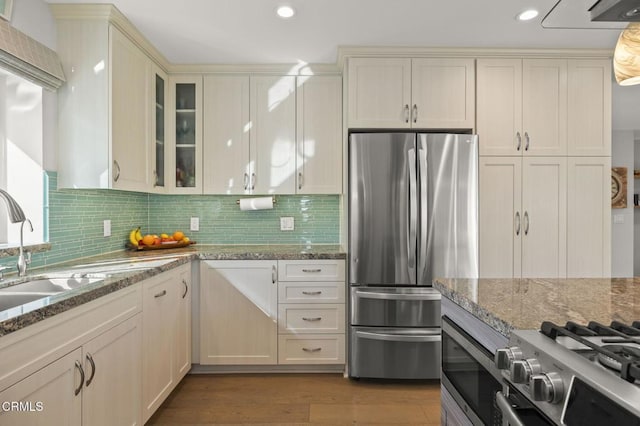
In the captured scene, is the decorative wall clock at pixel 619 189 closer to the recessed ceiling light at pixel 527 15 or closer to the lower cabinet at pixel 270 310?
the recessed ceiling light at pixel 527 15

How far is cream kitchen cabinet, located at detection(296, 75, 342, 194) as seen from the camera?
3.19 metres

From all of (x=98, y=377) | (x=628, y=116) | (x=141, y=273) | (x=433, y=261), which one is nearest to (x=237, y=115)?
(x=141, y=273)

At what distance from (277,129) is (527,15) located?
192 cm

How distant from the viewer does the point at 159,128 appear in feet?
10.1

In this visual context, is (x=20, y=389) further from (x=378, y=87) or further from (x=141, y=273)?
(x=378, y=87)

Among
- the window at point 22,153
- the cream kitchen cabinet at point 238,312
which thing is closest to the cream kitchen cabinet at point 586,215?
the cream kitchen cabinet at point 238,312

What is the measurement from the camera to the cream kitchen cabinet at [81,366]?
1.16m

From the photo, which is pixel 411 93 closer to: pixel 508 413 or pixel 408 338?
pixel 408 338

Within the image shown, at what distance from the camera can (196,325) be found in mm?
2854

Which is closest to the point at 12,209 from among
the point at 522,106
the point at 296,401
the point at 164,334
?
the point at 164,334

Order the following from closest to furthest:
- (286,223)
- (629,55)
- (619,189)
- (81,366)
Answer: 1. (629,55)
2. (81,366)
3. (286,223)
4. (619,189)

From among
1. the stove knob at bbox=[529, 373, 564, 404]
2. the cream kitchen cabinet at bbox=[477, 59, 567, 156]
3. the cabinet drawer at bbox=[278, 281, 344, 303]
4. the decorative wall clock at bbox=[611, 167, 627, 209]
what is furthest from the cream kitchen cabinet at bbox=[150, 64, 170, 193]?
the decorative wall clock at bbox=[611, 167, 627, 209]

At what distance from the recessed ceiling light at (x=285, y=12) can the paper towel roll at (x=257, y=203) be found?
1.45 meters

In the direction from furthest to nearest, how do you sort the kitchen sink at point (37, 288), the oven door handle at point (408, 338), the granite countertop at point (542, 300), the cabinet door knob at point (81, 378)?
the oven door handle at point (408, 338) < the kitchen sink at point (37, 288) < the cabinet door knob at point (81, 378) < the granite countertop at point (542, 300)
